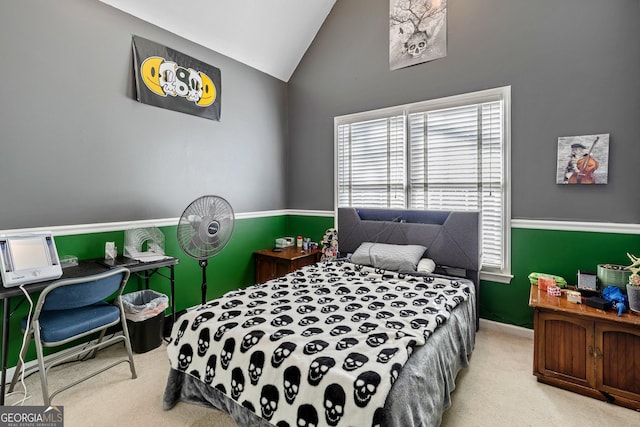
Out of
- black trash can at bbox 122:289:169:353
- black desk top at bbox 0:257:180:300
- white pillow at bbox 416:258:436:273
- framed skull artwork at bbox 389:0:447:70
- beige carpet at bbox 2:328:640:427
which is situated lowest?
beige carpet at bbox 2:328:640:427

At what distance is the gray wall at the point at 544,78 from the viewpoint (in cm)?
233

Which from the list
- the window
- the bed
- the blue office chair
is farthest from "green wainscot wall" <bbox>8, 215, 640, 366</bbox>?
the bed

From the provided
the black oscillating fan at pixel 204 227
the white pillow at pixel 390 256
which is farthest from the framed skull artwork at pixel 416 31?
the black oscillating fan at pixel 204 227

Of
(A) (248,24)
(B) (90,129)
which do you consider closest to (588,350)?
(B) (90,129)

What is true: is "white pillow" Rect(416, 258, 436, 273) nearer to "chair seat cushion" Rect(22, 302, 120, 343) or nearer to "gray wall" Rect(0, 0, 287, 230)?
"gray wall" Rect(0, 0, 287, 230)

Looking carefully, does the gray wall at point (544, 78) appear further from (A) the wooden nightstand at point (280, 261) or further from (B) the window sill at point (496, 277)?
(A) the wooden nightstand at point (280, 261)

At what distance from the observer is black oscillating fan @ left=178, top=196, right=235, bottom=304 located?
242 cm

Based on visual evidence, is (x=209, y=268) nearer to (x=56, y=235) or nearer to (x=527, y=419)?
(x=56, y=235)

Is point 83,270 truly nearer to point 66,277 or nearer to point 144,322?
point 66,277

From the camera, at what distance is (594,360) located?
1.94 metres

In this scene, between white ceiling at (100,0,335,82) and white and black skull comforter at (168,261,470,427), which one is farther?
white ceiling at (100,0,335,82)

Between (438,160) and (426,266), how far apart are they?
3.77 feet

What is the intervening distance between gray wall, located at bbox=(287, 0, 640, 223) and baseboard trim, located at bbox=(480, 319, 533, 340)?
3.36ft

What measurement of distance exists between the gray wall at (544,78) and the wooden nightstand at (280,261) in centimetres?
191
